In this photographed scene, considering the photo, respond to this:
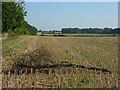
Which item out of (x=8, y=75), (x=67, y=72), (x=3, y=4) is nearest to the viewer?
(x=8, y=75)

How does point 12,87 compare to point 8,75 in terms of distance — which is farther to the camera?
point 8,75

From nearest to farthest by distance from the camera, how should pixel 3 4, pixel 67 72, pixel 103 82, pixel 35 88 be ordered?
1. pixel 35 88
2. pixel 103 82
3. pixel 67 72
4. pixel 3 4

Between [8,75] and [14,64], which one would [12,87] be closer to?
[8,75]

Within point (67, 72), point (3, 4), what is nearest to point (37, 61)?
point (67, 72)

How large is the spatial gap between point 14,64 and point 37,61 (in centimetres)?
154

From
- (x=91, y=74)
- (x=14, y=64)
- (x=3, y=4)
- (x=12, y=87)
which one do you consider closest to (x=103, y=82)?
(x=91, y=74)

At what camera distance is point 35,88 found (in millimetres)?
10195

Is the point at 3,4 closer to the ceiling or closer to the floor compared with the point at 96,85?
closer to the ceiling

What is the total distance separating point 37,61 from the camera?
59.7 ft

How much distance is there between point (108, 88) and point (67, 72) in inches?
149

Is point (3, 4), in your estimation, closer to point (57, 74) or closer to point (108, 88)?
A: point (57, 74)

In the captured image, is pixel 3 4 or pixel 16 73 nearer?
pixel 16 73

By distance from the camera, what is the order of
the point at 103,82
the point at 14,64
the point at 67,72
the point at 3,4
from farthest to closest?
the point at 3,4 → the point at 14,64 → the point at 67,72 → the point at 103,82

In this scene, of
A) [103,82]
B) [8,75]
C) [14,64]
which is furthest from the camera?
[14,64]
